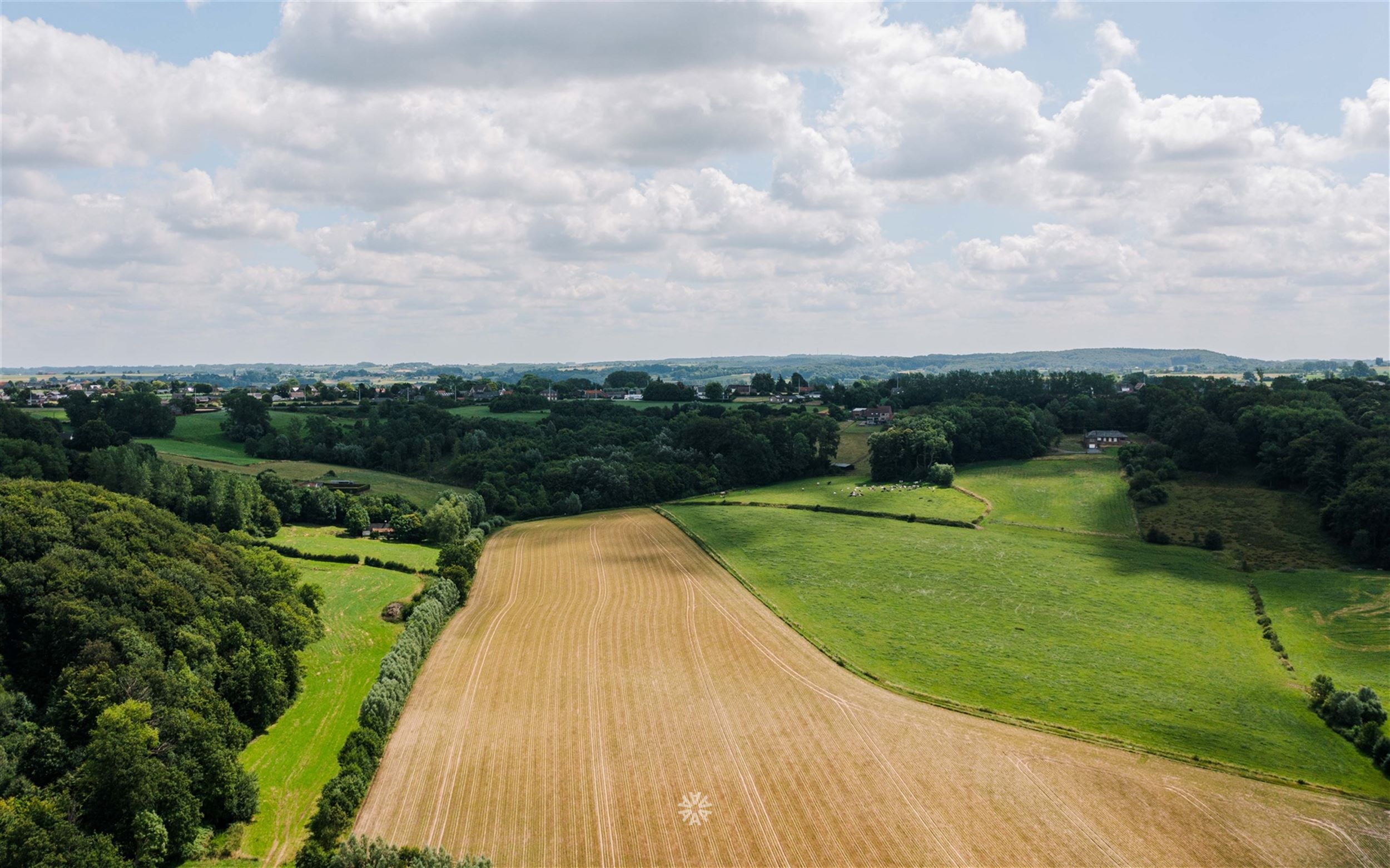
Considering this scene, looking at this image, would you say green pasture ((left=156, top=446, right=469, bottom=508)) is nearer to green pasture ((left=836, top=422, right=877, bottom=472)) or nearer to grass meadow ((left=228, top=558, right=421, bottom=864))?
grass meadow ((left=228, top=558, right=421, bottom=864))

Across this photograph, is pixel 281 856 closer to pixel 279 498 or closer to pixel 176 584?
pixel 176 584

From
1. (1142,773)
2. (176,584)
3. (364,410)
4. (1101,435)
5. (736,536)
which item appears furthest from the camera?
(364,410)

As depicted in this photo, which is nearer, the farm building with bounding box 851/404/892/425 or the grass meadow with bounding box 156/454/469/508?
the grass meadow with bounding box 156/454/469/508

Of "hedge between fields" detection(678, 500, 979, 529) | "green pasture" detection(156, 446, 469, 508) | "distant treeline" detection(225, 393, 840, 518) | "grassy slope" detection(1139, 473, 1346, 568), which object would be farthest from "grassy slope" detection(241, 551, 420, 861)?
"grassy slope" detection(1139, 473, 1346, 568)

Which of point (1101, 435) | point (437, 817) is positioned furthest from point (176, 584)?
point (1101, 435)

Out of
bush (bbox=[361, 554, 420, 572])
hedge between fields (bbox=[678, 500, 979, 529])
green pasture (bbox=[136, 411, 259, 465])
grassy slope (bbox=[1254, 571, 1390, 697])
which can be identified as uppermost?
green pasture (bbox=[136, 411, 259, 465])

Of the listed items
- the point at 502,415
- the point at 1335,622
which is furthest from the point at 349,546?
the point at 1335,622
